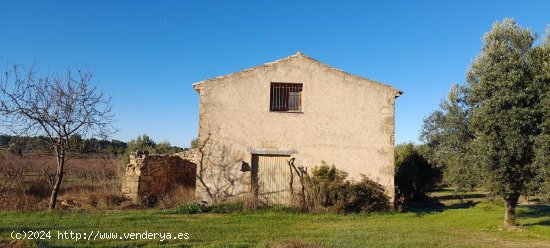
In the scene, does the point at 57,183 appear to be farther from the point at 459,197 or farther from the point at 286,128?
the point at 459,197

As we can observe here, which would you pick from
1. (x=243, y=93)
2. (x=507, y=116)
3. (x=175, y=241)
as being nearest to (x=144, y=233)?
(x=175, y=241)

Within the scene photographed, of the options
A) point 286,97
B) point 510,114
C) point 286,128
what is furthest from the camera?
point 286,97

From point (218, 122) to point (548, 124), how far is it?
918 centimetres

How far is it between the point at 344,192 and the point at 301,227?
289 cm

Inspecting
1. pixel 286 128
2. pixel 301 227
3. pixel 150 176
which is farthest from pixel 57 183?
pixel 301 227

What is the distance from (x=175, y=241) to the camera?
8273 millimetres

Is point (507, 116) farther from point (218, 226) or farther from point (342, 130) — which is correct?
point (218, 226)

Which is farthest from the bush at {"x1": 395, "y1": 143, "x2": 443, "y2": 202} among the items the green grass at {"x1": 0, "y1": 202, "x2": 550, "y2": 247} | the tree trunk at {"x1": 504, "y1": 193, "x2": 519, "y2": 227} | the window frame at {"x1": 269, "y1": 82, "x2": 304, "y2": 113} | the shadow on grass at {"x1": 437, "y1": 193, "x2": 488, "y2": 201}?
the tree trunk at {"x1": 504, "y1": 193, "x2": 519, "y2": 227}

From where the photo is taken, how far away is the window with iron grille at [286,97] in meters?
14.3

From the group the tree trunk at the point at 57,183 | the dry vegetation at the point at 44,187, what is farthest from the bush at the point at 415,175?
the tree trunk at the point at 57,183

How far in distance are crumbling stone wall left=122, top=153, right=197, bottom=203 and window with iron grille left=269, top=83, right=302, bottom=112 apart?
4178 mm

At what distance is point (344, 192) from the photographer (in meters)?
13.1

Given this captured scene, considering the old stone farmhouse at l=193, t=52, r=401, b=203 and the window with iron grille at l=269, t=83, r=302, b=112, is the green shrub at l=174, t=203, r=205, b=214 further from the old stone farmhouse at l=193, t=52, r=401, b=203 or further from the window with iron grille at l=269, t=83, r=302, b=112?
the window with iron grille at l=269, t=83, r=302, b=112

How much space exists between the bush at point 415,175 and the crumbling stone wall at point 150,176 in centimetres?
972
